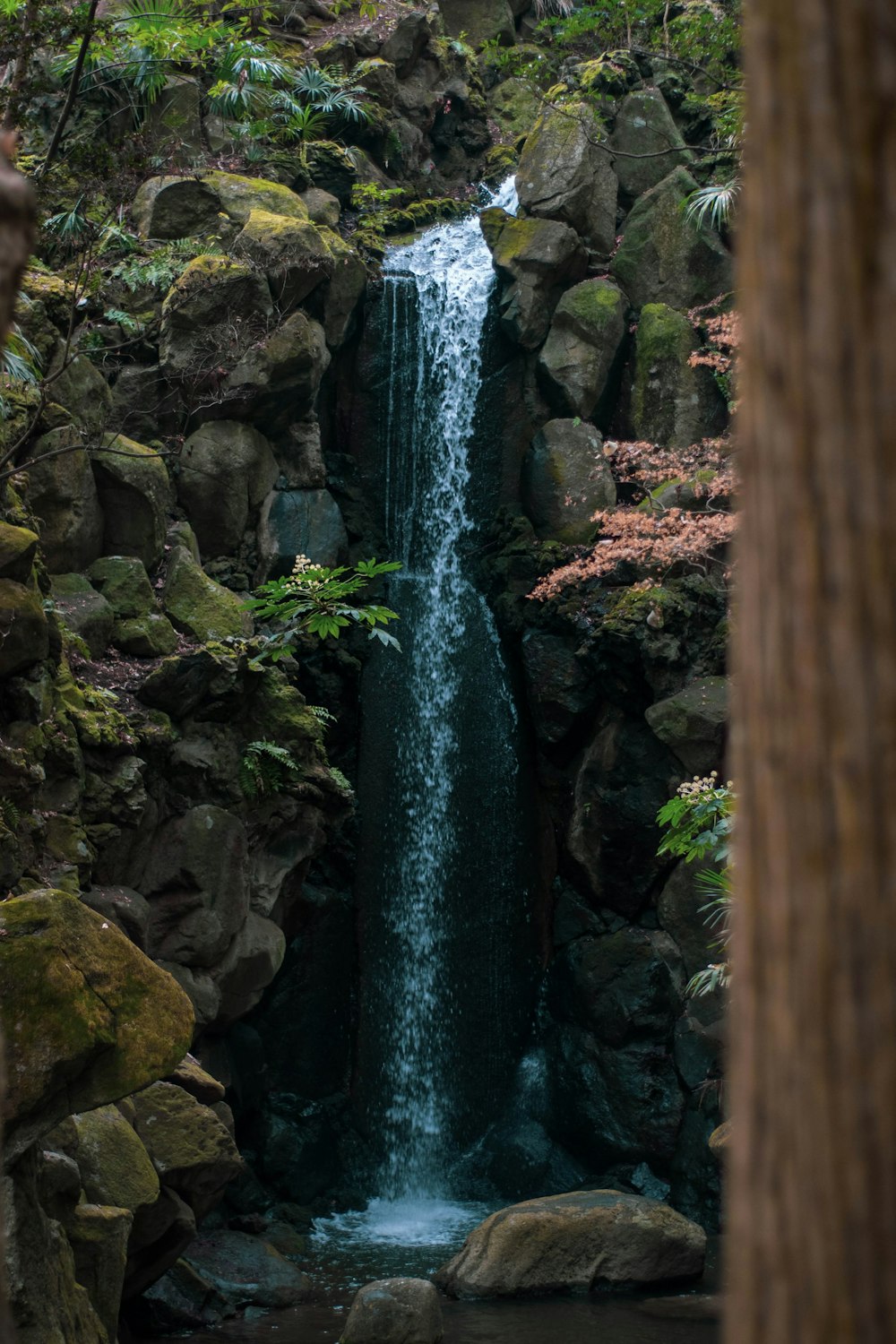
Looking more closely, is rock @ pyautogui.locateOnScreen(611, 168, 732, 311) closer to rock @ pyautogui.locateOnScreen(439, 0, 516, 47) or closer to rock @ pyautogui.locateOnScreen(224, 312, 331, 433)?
rock @ pyautogui.locateOnScreen(224, 312, 331, 433)

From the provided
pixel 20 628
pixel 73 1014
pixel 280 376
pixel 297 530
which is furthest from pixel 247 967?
pixel 280 376

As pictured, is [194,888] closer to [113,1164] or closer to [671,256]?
[113,1164]

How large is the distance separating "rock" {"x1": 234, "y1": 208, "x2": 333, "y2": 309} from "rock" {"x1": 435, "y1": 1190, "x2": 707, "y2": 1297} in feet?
35.5

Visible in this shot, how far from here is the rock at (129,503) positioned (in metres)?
12.3

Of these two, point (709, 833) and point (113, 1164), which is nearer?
point (113, 1164)

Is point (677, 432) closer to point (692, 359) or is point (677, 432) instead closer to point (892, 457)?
point (692, 359)

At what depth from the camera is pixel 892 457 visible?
169 cm

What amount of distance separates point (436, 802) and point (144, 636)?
5.10m

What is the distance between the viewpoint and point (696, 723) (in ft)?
44.4

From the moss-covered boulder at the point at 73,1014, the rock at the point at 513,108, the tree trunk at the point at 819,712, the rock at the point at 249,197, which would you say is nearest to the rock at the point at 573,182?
the rock at the point at 513,108

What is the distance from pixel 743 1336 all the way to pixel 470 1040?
1343cm

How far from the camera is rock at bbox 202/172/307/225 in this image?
50.7 feet

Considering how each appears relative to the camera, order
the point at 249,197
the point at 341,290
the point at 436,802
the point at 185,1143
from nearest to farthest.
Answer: the point at 185,1143 → the point at 436,802 → the point at 249,197 → the point at 341,290

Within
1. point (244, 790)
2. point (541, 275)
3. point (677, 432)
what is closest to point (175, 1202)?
point (244, 790)
